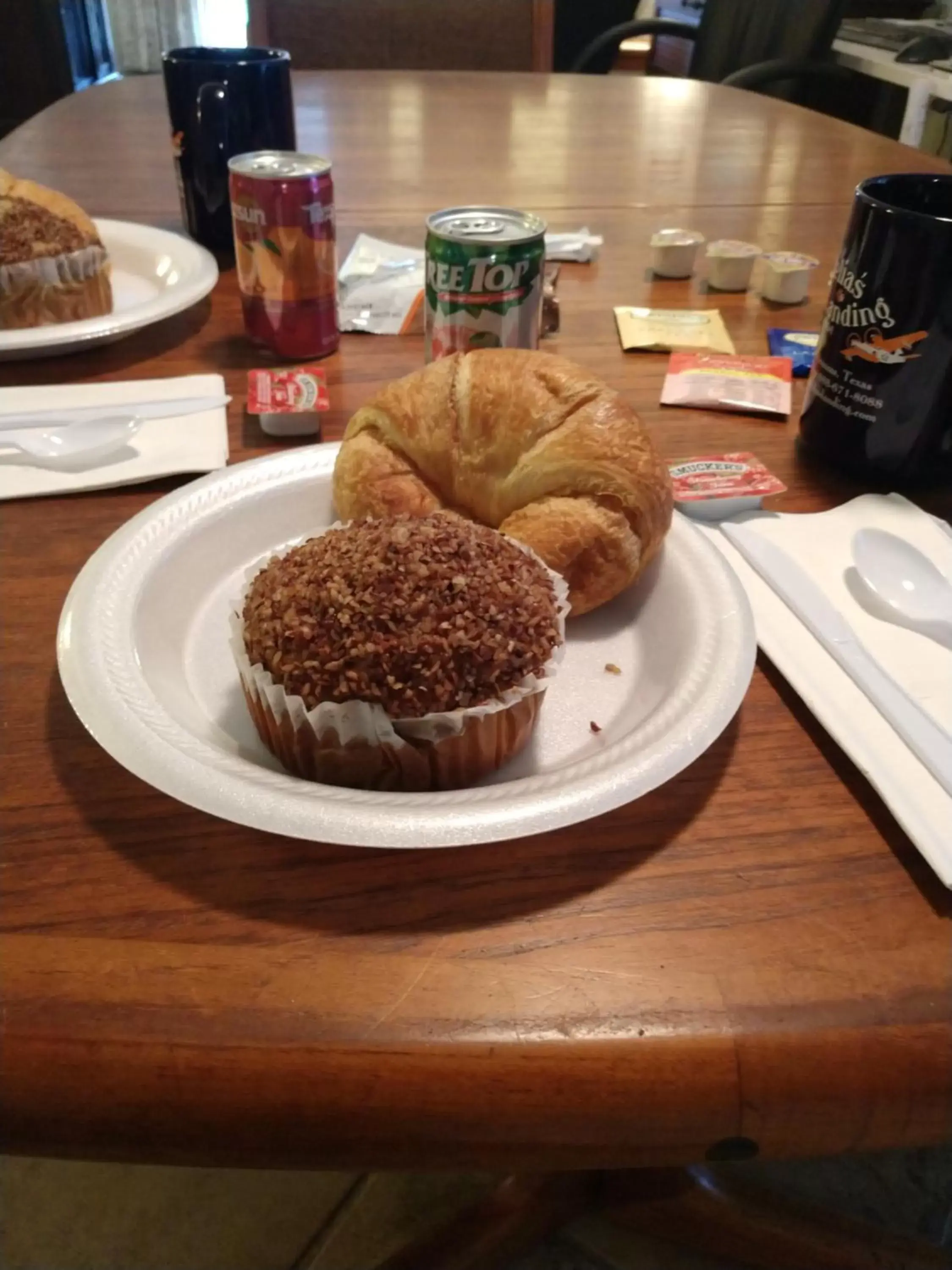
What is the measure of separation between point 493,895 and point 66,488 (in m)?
0.53

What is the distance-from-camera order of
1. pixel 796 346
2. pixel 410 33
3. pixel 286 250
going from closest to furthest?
pixel 286 250
pixel 796 346
pixel 410 33

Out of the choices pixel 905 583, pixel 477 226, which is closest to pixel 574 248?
pixel 477 226

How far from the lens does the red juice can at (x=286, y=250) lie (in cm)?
91

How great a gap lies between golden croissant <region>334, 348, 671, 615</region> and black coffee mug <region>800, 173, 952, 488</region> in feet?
0.69

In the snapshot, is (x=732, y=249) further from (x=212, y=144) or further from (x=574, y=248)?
(x=212, y=144)

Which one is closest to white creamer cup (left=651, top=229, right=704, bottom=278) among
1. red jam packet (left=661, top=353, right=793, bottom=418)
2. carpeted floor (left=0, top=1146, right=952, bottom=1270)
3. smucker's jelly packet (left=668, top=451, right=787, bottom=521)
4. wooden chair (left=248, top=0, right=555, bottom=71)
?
red jam packet (left=661, top=353, right=793, bottom=418)

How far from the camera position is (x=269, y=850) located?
48 cm

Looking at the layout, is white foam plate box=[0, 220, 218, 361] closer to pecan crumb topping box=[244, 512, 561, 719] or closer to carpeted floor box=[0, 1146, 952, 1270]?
pecan crumb topping box=[244, 512, 561, 719]

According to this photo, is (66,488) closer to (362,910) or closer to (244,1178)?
(362,910)

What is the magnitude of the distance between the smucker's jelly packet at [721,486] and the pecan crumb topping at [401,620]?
0.24 metres

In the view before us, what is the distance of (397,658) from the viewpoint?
20.2 inches

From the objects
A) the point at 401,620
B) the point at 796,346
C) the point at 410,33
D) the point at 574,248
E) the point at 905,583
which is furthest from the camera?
the point at 410,33

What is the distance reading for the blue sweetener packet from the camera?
104 cm

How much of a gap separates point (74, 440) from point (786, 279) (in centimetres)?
88
